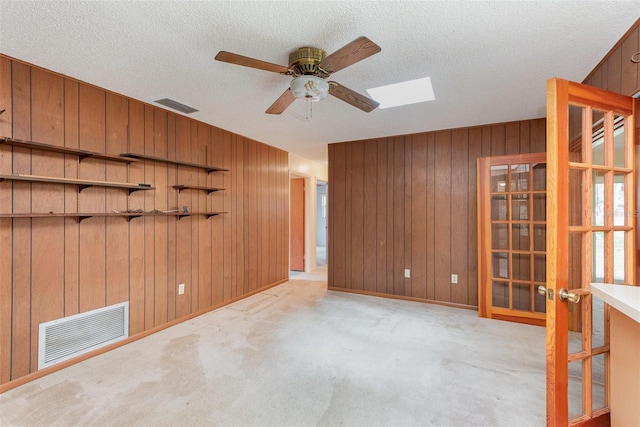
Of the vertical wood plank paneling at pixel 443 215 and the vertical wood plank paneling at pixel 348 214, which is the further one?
the vertical wood plank paneling at pixel 348 214

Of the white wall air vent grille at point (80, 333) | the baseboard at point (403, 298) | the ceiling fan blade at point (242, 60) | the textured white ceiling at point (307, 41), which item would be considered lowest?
the baseboard at point (403, 298)

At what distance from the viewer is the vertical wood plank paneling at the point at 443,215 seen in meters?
3.85

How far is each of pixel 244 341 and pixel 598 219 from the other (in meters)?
2.77

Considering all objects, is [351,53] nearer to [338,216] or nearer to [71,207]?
[71,207]

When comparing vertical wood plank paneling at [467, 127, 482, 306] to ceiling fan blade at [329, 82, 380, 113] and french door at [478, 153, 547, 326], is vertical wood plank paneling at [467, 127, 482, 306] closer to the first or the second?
french door at [478, 153, 547, 326]

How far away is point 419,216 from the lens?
13.2 ft

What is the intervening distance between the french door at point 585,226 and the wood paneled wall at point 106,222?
3236mm

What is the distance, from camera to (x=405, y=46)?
75.5 inches

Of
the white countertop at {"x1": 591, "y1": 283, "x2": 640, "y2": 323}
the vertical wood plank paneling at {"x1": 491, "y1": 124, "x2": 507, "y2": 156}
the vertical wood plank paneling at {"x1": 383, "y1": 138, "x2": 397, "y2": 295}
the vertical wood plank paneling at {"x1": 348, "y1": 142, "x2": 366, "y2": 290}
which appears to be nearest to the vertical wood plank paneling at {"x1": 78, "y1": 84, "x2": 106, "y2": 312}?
the vertical wood plank paneling at {"x1": 348, "y1": 142, "x2": 366, "y2": 290}

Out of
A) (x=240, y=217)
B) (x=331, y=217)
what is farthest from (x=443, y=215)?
(x=240, y=217)

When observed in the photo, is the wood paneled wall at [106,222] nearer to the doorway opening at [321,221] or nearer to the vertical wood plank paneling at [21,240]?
the vertical wood plank paneling at [21,240]

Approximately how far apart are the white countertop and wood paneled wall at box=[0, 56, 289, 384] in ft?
11.4

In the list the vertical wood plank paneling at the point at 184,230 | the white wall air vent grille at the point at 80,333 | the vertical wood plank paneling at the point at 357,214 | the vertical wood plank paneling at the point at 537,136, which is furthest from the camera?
the vertical wood plank paneling at the point at 357,214

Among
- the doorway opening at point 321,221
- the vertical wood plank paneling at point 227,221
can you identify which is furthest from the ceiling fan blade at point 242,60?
the doorway opening at point 321,221
